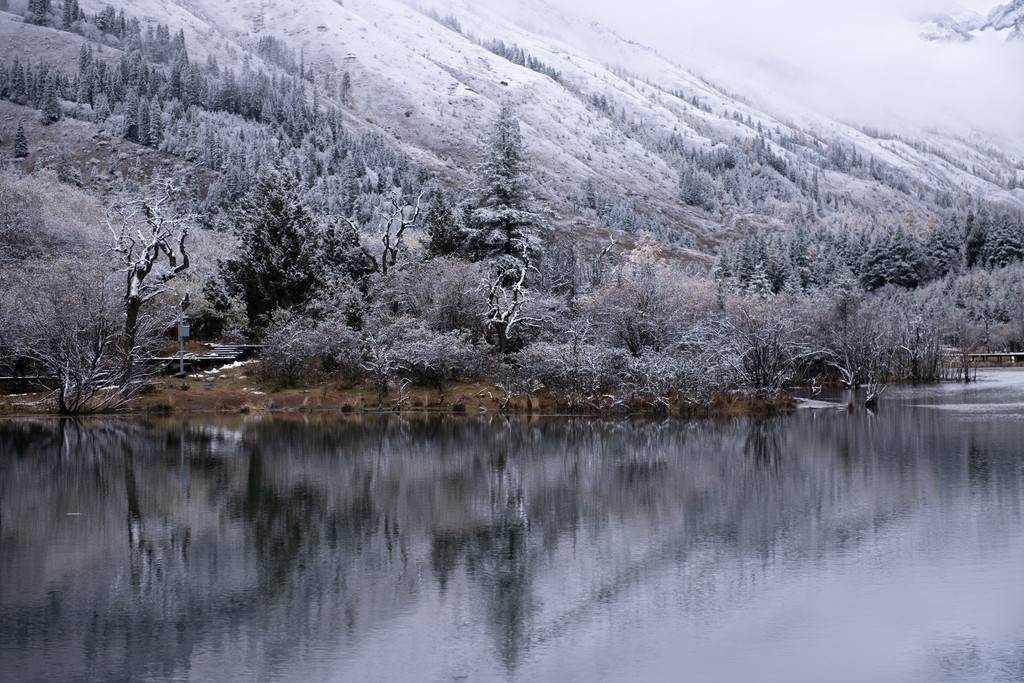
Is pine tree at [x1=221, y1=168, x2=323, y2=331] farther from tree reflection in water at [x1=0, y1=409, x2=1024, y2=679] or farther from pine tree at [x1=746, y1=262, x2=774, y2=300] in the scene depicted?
pine tree at [x1=746, y1=262, x2=774, y2=300]

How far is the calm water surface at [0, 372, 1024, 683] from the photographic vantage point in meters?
15.1

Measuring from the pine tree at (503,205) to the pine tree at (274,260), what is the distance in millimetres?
10496

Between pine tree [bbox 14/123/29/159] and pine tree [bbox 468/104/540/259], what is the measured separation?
356 ft

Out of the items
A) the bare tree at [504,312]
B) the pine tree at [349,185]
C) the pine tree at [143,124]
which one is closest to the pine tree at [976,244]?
the pine tree at [349,185]

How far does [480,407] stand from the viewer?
5281 cm

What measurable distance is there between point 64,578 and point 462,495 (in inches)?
450

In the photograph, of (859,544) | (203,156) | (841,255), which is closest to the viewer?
(859,544)

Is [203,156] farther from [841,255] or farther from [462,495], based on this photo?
[462,495]

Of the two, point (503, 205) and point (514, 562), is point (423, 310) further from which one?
point (514, 562)

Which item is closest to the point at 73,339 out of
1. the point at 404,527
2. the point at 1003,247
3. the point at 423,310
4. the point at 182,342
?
the point at 182,342

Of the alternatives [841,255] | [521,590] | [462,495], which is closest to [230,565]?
[521,590]

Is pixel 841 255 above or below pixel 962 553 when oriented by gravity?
above

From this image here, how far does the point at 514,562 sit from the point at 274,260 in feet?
151

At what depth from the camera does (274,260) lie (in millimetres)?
63500
